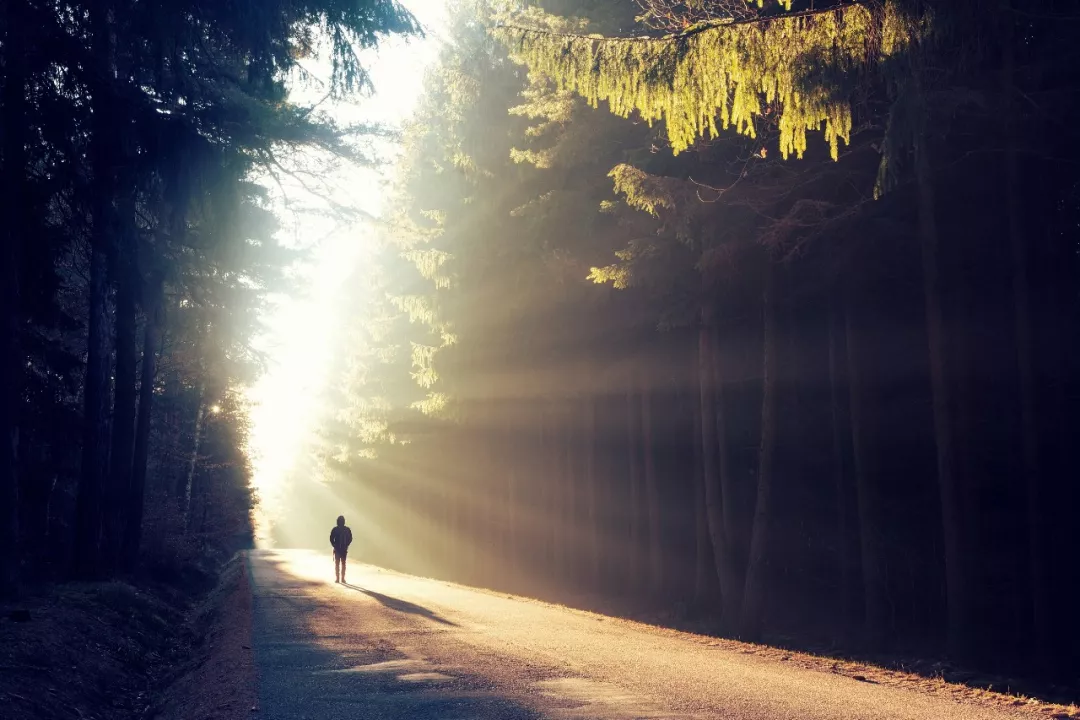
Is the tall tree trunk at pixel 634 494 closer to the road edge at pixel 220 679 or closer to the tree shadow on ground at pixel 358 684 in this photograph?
the road edge at pixel 220 679

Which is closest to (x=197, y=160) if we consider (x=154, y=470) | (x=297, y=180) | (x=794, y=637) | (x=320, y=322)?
(x=297, y=180)

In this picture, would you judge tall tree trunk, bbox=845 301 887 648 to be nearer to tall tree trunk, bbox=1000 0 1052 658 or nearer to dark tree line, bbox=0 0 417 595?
tall tree trunk, bbox=1000 0 1052 658

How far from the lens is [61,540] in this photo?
2383 cm

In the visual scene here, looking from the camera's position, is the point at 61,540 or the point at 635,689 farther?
the point at 61,540

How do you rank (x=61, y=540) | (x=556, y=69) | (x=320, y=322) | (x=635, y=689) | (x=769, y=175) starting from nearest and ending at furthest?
1. (x=635, y=689)
2. (x=556, y=69)
3. (x=769, y=175)
4. (x=61, y=540)
5. (x=320, y=322)

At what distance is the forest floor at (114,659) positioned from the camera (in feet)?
29.8

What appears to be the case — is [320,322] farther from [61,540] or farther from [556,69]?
[556,69]

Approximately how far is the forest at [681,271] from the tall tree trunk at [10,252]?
0.04 meters

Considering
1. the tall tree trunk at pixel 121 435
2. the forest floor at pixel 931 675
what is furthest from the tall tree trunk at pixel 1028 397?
the tall tree trunk at pixel 121 435

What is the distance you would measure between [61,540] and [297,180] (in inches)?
463

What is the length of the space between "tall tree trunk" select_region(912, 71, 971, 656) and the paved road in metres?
3.88

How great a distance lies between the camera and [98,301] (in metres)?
19.3

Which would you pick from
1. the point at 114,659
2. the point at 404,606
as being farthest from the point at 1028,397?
the point at 114,659

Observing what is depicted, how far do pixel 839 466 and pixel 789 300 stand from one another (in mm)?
4053
